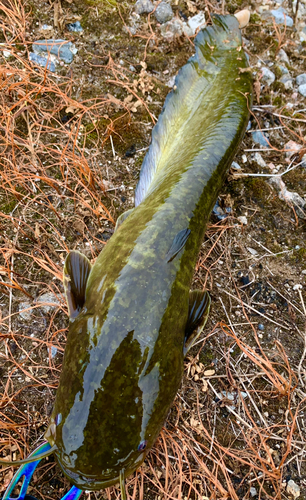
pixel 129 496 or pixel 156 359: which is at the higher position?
pixel 156 359

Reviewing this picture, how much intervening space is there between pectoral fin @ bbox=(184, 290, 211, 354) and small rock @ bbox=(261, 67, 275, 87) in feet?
8.67

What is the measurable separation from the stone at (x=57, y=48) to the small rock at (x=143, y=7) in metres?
0.85

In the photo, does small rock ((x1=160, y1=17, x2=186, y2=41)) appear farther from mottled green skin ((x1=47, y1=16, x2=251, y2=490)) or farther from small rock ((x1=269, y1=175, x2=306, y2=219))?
small rock ((x1=269, y1=175, x2=306, y2=219))

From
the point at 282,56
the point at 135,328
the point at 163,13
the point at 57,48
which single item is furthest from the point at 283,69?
the point at 135,328

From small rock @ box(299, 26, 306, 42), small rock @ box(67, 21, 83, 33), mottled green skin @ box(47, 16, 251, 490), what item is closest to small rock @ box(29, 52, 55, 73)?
small rock @ box(67, 21, 83, 33)

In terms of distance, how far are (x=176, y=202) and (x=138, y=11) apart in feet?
8.21

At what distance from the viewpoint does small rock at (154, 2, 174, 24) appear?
348 centimetres

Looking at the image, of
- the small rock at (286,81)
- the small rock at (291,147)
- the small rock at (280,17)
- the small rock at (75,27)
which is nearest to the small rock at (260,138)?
the small rock at (291,147)

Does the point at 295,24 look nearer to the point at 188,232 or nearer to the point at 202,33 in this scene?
the point at 202,33

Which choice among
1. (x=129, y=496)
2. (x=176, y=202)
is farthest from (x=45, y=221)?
(x=129, y=496)

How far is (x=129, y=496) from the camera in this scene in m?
2.14

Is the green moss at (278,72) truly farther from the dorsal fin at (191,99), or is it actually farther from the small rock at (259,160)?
the small rock at (259,160)

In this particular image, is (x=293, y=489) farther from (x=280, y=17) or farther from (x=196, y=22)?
(x=280, y=17)

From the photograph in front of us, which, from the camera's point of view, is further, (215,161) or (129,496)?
(215,161)
